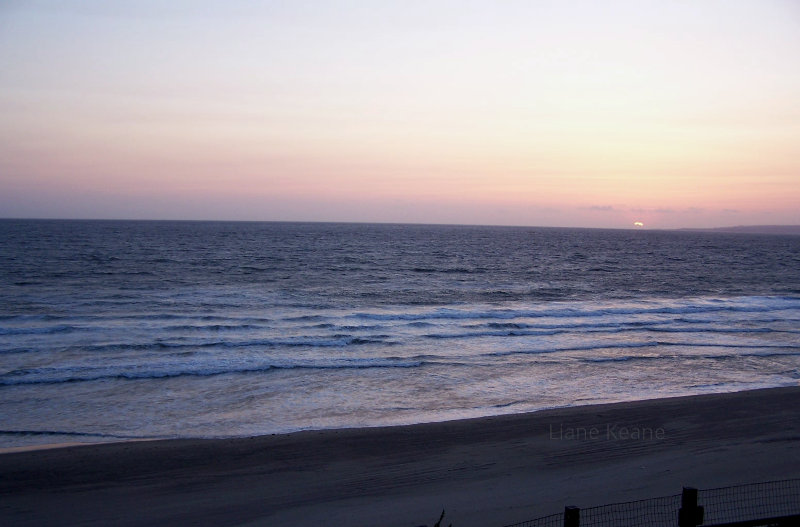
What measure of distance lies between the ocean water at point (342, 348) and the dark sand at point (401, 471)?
1.05 meters

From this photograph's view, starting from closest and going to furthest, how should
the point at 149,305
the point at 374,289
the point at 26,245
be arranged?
the point at 149,305, the point at 374,289, the point at 26,245

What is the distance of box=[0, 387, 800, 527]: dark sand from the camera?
26.2 ft

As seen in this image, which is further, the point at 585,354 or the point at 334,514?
the point at 585,354

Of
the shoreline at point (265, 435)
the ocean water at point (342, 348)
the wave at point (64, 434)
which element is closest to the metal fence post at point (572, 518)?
the shoreline at point (265, 435)

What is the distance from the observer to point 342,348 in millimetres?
18797

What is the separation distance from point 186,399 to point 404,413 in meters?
4.77

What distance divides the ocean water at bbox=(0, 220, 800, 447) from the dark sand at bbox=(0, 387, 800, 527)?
41.3 inches

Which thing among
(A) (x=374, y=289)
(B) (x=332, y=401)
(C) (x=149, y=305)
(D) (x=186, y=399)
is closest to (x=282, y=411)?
(B) (x=332, y=401)

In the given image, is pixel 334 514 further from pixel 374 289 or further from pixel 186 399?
pixel 374 289

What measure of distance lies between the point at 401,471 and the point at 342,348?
9.55 meters

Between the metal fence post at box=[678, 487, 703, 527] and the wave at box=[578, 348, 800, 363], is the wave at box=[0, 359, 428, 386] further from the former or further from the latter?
the metal fence post at box=[678, 487, 703, 527]

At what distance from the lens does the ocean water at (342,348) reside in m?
12.6

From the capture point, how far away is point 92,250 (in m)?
57.2

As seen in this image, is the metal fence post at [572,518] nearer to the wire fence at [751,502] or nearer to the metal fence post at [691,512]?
the metal fence post at [691,512]
